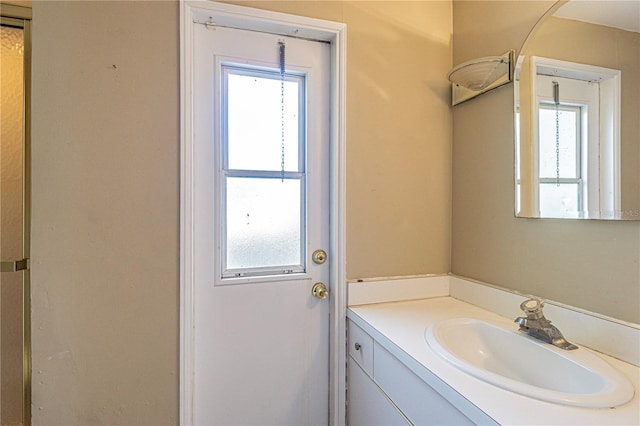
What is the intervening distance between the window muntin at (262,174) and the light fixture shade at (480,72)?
673mm

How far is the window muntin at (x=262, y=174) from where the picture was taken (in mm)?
1316

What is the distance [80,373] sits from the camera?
3.67ft

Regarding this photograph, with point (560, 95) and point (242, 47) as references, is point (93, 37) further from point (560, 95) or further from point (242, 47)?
point (560, 95)

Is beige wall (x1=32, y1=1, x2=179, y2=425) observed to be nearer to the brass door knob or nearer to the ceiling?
the brass door knob

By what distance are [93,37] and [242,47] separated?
20.6 inches

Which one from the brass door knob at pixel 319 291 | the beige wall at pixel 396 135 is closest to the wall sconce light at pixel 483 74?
the beige wall at pixel 396 135

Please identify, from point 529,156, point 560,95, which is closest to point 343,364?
point 529,156

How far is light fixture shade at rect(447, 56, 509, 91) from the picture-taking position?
1.23m

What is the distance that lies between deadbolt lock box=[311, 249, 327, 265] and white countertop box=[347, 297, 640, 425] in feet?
0.81

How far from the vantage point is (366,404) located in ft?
4.01

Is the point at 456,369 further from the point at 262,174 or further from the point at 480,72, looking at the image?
the point at 480,72

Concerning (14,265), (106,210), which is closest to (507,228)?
(106,210)

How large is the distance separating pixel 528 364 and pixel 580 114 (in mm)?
812

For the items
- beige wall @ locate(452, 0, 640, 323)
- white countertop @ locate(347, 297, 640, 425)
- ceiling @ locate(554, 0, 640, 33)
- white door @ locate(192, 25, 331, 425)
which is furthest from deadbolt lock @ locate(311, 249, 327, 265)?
ceiling @ locate(554, 0, 640, 33)
